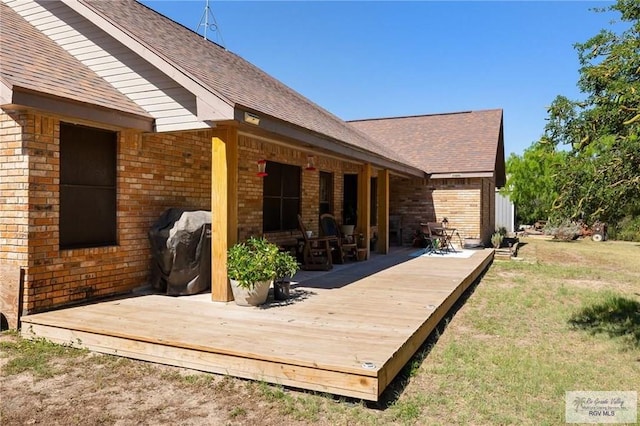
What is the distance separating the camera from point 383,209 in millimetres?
12219

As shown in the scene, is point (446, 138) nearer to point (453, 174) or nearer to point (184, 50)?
point (453, 174)

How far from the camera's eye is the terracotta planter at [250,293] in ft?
18.2

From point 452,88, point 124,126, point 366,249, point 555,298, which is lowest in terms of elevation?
point 555,298

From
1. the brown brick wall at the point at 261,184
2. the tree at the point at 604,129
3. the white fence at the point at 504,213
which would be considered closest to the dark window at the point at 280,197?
the brown brick wall at the point at 261,184

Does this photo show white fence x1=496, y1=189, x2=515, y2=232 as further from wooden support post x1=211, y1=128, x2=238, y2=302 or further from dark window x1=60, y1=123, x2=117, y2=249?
dark window x1=60, y1=123, x2=117, y2=249

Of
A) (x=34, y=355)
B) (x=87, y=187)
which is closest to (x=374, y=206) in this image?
(x=87, y=187)

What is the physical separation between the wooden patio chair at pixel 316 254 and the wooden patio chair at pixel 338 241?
0.70m

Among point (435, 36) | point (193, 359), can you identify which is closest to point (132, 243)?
point (193, 359)

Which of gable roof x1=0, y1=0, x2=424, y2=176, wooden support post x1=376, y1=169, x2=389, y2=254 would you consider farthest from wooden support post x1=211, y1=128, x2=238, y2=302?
wooden support post x1=376, y1=169, x2=389, y2=254

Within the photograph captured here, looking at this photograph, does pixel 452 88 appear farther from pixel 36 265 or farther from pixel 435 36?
pixel 36 265

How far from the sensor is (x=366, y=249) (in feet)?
36.1

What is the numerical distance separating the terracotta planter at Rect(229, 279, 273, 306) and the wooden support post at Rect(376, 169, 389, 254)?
7084 mm

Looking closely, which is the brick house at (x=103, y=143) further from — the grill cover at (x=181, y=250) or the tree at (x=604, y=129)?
the tree at (x=604, y=129)

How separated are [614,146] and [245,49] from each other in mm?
11236
